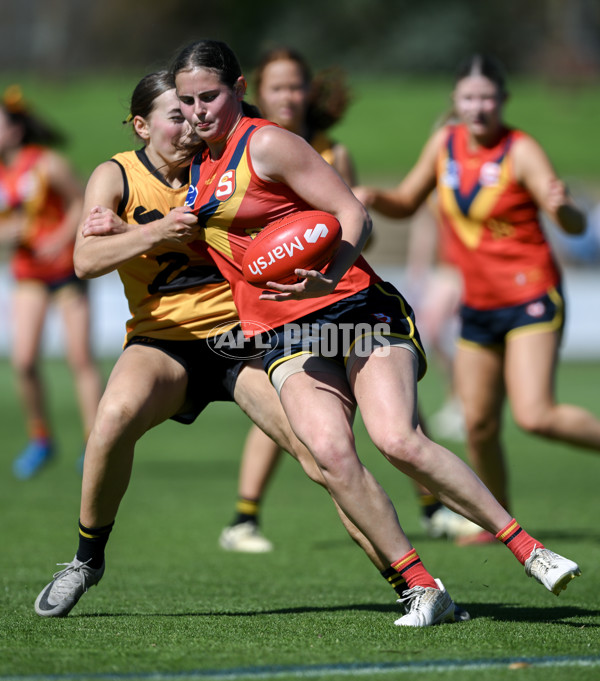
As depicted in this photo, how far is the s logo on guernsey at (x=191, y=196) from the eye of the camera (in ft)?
13.6

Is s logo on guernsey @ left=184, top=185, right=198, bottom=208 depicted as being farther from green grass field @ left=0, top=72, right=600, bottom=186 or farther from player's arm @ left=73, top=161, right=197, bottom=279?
green grass field @ left=0, top=72, right=600, bottom=186

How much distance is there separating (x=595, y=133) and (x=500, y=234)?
103 feet

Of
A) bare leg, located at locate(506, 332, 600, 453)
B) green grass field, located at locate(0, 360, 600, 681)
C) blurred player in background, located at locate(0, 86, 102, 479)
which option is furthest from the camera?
blurred player in background, located at locate(0, 86, 102, 479)

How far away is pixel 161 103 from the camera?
14.4 ft

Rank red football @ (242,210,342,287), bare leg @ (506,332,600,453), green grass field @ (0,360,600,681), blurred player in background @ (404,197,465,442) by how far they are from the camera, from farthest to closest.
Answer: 1. blurred player in background @ (404,197,465,442)
2. bare leg @ (506,332,600,453)
3. red football @ (242,210,342,287)
4. green grass field @ (0,360,600,681)

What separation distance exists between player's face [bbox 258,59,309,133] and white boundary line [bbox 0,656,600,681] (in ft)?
10.7

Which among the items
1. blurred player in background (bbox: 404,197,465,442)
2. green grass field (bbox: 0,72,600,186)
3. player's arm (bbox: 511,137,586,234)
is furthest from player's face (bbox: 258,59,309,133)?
green grass field (bbox: 0,72,600,186)

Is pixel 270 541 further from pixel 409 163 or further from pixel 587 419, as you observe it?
pixel 409 163

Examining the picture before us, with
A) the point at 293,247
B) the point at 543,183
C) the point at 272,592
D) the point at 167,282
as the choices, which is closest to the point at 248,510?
the point at 272,592

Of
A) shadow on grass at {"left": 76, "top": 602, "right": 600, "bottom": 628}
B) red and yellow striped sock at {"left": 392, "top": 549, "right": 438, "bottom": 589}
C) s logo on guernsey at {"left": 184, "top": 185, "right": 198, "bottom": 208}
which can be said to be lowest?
shadow on grass at {"left": 76, "top": 602, "right": 600, "bottom": 628}

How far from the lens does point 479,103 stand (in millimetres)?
5898

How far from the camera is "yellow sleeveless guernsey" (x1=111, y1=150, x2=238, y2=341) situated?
4426 millimetres

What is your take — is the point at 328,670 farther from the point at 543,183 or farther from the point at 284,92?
the point at 284,92

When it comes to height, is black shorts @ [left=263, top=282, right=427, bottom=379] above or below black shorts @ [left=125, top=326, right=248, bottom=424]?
above
